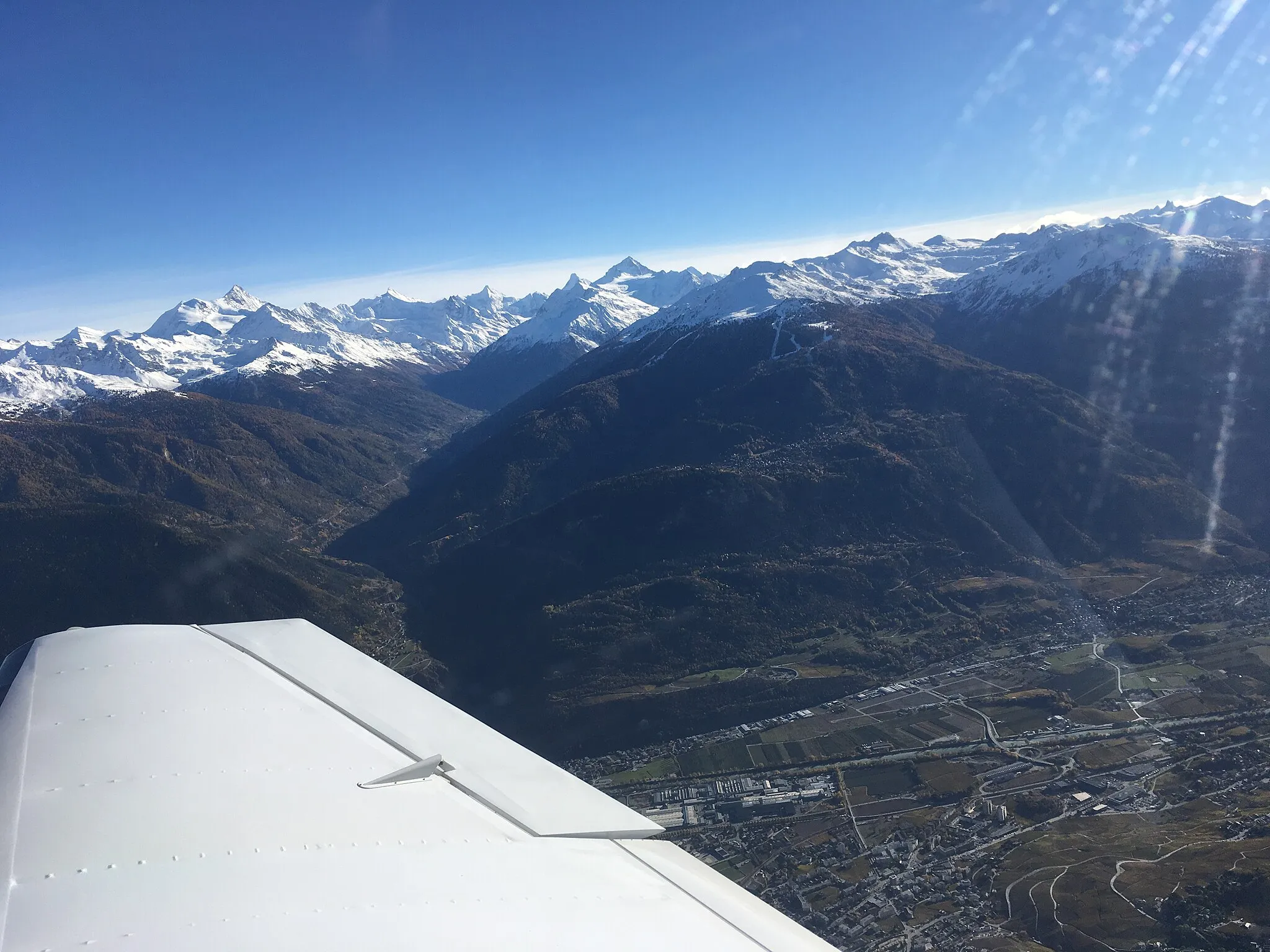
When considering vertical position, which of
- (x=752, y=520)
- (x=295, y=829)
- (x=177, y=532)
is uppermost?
(x=295, y=829)

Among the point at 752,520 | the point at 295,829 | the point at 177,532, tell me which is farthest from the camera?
the point at 752,520

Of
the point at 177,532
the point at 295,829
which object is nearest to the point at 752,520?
the point at 177,532

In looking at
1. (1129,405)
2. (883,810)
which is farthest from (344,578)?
(1129,405)

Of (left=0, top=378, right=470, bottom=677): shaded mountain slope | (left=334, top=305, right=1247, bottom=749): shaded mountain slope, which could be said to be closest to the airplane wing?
(left=334, top=305, right=1247, bottom=749): shaded mountain slope

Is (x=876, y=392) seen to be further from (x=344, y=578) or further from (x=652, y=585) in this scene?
(x=344, y=578)

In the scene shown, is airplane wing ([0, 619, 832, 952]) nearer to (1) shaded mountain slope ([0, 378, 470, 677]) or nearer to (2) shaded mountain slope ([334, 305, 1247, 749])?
(2) shaded mountain slope ([334, 305, 1247, 749])

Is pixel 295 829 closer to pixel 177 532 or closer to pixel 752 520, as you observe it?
pixel 752 520
